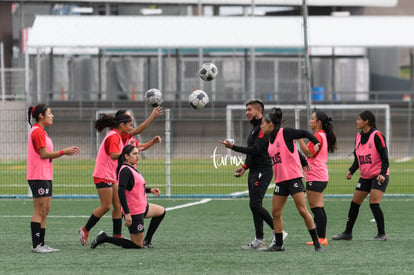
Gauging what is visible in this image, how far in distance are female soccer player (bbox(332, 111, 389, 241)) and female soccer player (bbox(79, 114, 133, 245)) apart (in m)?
3.01

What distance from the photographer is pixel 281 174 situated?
35.3ft

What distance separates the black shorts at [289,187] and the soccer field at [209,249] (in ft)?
2.31

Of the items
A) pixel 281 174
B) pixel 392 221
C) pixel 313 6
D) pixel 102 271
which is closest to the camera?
pixel 102 271

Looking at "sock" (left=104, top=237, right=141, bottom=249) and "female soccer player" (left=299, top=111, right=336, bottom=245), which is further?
"female soccer player" (left=299, top=111, right=336, bottom=245)

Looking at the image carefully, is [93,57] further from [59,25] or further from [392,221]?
[392,221]

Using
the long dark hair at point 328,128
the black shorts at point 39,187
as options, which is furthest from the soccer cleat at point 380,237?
the black shorts at point 39,187

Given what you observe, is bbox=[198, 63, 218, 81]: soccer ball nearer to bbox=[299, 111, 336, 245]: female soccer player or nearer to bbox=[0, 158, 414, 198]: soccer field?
bbox=[299, 111, 336, 245]: female soccer player

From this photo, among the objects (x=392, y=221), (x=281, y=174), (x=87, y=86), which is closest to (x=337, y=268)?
(x=281, y=174)

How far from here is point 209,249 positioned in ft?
35.8

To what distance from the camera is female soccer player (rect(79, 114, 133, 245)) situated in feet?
37.3

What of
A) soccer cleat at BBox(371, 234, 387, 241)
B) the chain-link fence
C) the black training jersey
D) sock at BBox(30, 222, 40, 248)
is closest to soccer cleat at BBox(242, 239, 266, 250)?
the black training jersey

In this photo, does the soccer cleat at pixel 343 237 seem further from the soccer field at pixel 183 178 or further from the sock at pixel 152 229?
the soccer field at pixel 183 178

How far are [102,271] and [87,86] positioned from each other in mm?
28672

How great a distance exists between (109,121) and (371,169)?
3.56 metres
